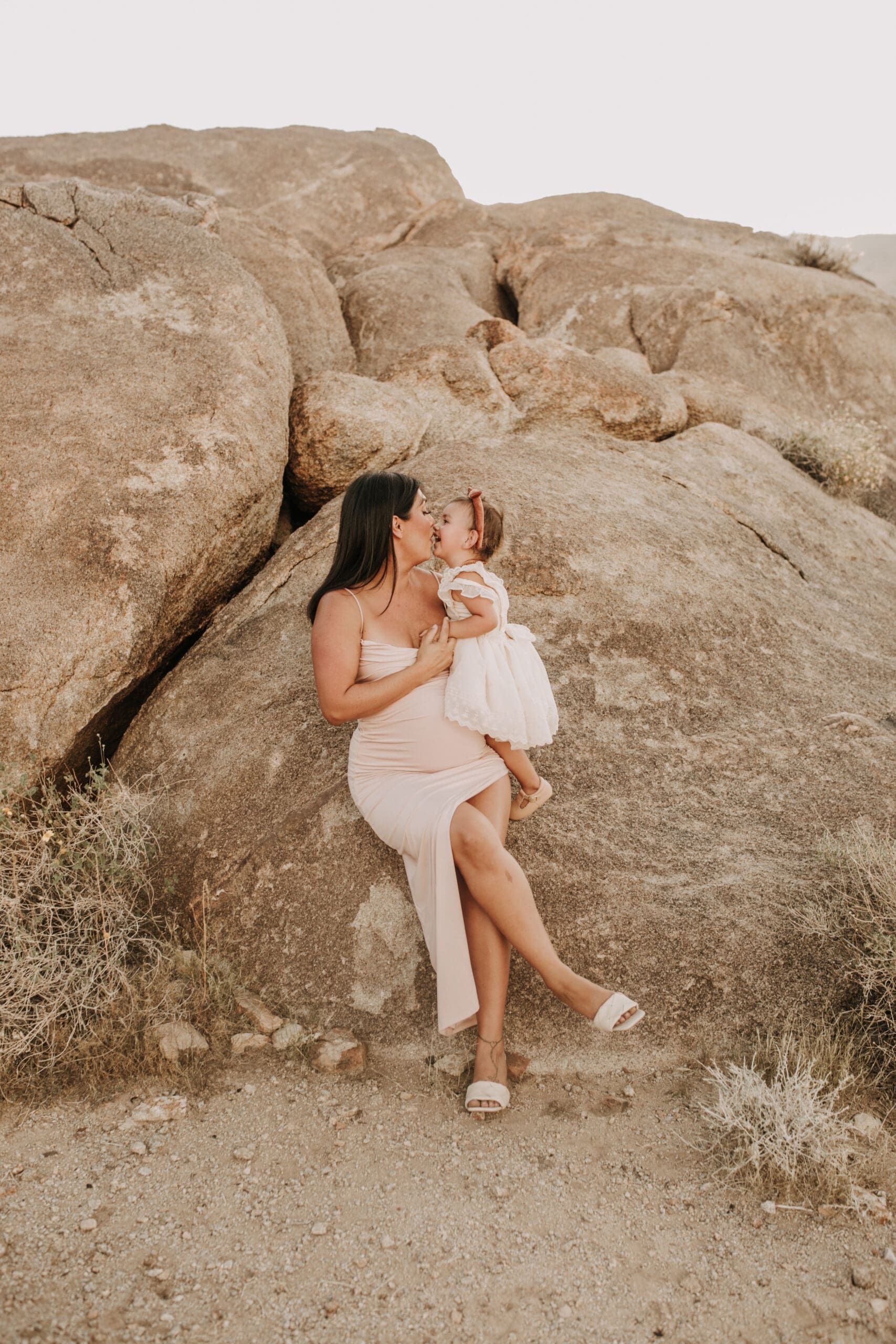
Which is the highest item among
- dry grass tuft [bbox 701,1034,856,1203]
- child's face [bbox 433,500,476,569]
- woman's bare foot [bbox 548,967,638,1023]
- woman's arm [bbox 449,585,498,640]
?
child's face [bbox 433,500,476,569]

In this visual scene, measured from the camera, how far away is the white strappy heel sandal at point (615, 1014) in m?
2.96

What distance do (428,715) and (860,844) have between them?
5.85 feet

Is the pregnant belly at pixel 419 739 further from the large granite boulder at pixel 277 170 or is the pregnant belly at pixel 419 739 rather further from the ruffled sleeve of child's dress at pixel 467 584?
the large granite boulder at pixel 277 170

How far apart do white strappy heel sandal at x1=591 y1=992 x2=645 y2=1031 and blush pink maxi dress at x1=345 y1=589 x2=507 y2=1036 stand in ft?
1.53

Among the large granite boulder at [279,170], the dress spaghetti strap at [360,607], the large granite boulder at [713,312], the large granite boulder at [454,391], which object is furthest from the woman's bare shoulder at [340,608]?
the large granite boulder at [713,312]

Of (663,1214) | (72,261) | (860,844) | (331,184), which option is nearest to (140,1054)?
(663,1214)

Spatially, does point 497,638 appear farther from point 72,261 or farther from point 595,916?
point 72,261

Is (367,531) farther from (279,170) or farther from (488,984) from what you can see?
(279,170)

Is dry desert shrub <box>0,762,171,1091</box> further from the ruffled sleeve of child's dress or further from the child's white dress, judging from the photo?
the ruffled sleeve of child's dress

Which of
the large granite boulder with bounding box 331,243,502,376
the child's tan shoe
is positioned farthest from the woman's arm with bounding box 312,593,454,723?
the large granite boulder with bounding box 331,243,502,376

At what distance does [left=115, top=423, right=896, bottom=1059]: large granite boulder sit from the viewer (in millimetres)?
3461

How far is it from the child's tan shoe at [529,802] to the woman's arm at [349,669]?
65cm

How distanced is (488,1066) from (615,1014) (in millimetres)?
510

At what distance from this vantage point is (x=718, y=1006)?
3320mm
